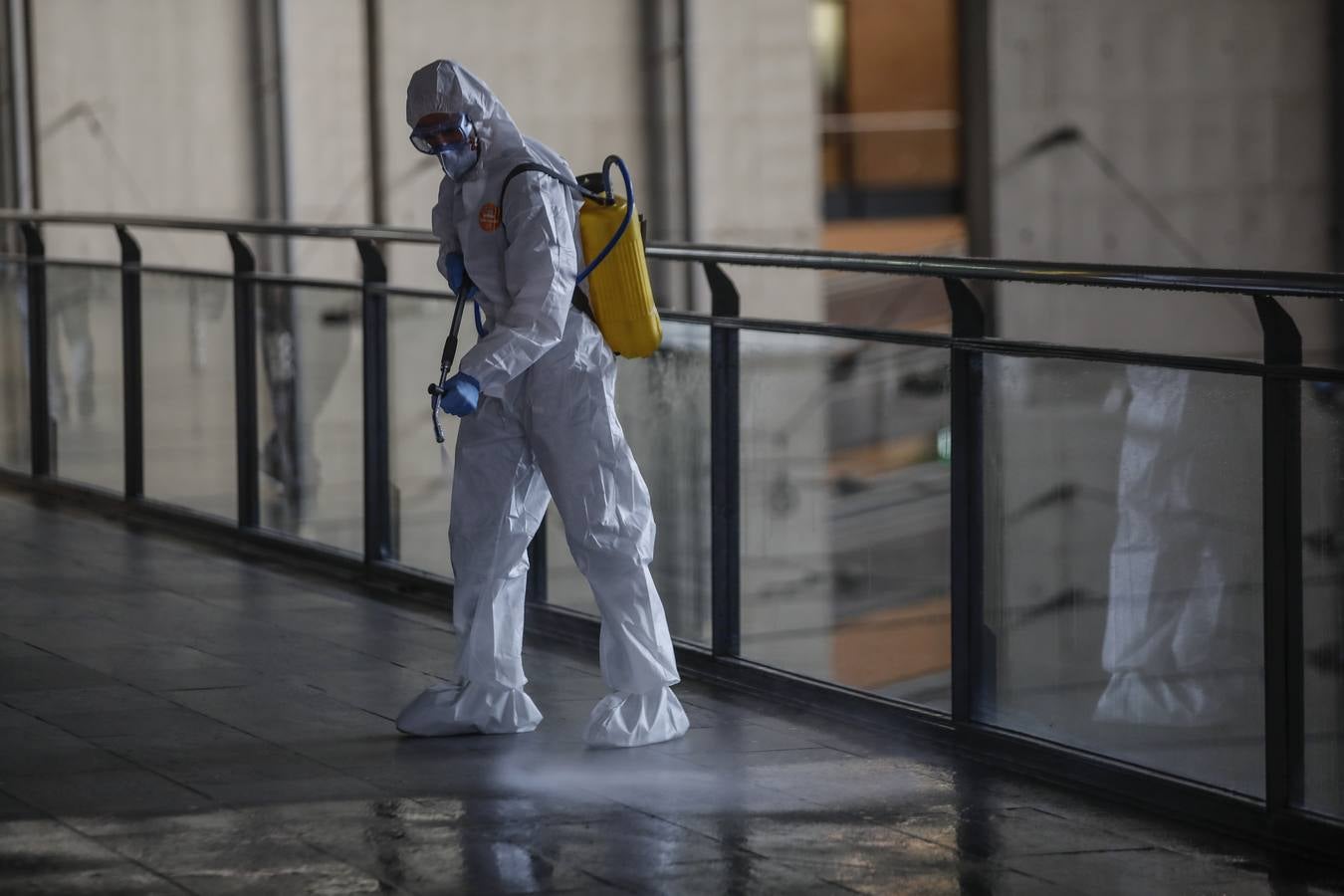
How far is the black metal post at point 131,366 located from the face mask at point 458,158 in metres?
4.52

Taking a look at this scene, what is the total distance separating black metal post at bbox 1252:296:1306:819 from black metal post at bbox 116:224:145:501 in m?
6.04

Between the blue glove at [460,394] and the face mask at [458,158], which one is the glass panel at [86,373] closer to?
the face mask at [458,158]

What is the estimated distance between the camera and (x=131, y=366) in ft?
30.5

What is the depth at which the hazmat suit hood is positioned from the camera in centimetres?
487

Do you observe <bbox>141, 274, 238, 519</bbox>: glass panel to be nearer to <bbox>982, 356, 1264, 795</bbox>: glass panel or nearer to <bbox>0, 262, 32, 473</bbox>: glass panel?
<bbox>0, 262, 32, 473</bbox>: glass panel

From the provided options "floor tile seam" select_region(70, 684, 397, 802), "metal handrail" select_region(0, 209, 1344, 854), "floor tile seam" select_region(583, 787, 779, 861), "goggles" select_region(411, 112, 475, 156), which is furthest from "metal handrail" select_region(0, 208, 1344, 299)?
"floor tile seam" select_region(70, 684, 397, 802)

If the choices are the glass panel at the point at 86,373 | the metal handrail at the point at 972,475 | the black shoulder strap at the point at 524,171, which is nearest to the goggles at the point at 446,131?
the black shoulder strap at the point at 524,171

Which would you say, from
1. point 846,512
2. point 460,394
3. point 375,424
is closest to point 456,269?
point 460,394

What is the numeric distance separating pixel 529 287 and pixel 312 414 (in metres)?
3.92

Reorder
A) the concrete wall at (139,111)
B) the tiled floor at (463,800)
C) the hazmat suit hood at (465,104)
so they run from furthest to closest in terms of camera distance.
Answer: the concrete wall at (139,111), the hazmat suit hood at (465,104), the tiled floor at (463,800)

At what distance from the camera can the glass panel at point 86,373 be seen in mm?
9477

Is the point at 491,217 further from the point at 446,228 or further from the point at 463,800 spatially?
the point at 463,800

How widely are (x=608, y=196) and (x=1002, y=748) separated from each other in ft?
5.40

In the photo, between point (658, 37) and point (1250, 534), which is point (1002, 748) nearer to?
point (1250, 534)
